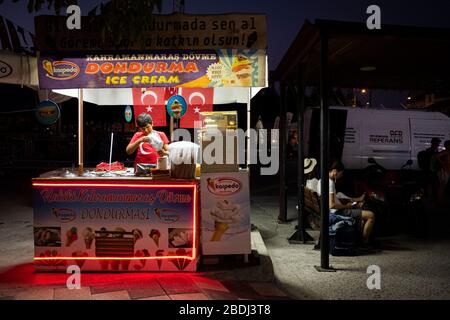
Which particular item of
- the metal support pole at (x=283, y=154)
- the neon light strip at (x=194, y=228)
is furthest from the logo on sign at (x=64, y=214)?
the metal support pole at (x=283, y=154)

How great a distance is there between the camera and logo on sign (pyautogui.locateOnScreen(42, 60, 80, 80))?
6340 millimetres

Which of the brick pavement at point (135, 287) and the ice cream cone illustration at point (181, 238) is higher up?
the ice cream cone illustration at point (181, 238)

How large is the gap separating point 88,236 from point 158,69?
2.50 metres

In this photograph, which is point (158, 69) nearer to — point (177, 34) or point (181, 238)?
point (177, 34)

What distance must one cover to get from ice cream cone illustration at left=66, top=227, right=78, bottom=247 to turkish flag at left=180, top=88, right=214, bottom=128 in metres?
4.45

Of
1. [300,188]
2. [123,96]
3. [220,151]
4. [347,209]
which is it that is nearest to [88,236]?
[220,151]

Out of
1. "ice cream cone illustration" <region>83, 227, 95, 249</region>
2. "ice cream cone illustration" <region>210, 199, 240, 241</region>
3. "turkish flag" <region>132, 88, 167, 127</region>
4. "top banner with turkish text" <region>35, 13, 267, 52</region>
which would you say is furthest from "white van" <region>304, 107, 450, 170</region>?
"ice cream cone illustration" <region>83, 227, 95, 249</region>

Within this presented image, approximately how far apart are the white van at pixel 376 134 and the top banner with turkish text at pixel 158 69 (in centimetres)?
797

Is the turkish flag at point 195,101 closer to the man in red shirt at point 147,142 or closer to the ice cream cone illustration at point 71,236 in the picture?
the man in red shirt at point 147,142

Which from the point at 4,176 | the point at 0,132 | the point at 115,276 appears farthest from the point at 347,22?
the point at 0,132

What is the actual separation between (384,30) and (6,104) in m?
12.2

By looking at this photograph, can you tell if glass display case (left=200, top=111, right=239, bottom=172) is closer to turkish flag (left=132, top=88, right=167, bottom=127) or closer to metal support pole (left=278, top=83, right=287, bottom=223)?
turkish flag (left=132, top=88, right=167, bottom=127)

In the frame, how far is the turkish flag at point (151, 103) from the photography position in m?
9.31
